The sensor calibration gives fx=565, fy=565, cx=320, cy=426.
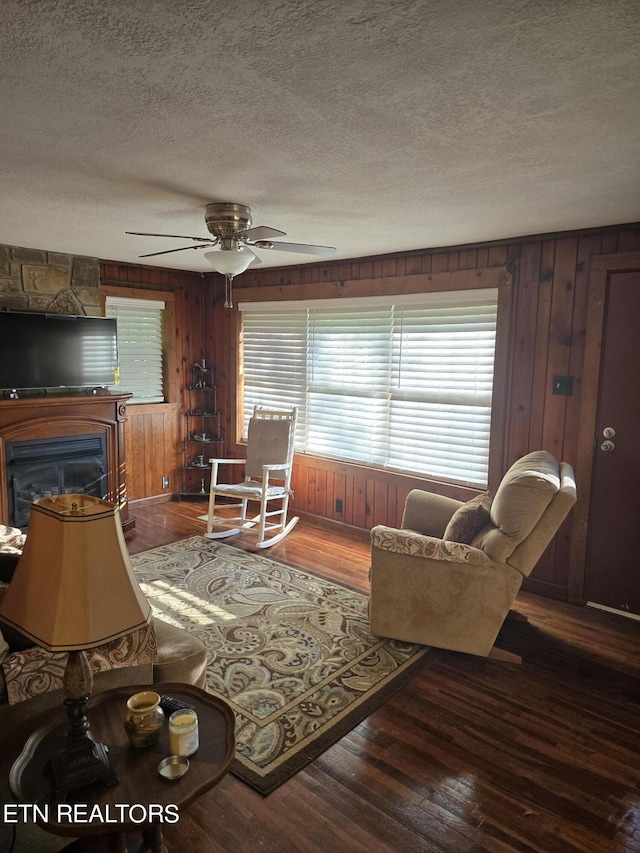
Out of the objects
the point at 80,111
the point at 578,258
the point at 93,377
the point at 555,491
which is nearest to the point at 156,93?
the point at 80,111

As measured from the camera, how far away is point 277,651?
3.01m

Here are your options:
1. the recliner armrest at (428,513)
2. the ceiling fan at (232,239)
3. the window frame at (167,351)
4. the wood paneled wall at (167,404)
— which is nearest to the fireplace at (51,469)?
the wood paneled wall at (167,404)

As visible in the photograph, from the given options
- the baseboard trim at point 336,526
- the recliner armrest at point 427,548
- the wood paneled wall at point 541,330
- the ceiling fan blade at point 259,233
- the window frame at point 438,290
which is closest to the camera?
the ceiling fan blade at point 259,233

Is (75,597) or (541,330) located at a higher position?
(541,330)

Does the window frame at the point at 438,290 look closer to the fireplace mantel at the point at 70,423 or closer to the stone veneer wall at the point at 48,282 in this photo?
the stone veneer wall at the point at 48,282

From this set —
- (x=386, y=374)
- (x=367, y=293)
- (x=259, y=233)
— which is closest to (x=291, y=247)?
(x=259, y=233)

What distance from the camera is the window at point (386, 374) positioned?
4.16m

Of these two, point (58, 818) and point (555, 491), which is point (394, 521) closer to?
point (555, 491)

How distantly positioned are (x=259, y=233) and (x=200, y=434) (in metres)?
3.69

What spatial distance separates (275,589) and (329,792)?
1780 mm

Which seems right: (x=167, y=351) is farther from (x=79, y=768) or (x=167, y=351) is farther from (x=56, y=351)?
(x=79, y=768)

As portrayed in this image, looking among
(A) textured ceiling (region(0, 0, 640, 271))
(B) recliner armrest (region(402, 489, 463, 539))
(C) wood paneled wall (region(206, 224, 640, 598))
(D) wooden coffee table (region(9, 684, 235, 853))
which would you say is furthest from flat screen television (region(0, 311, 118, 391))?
(D) wooden coffee table (region(9, 684, 235, 853))

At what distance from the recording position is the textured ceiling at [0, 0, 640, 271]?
1301 millimetres

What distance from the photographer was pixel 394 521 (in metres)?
4.64
